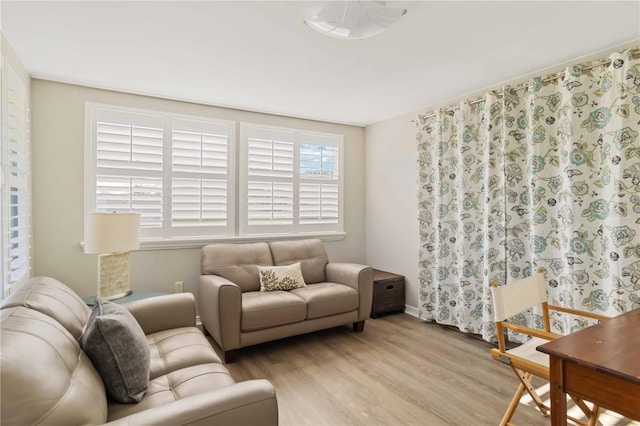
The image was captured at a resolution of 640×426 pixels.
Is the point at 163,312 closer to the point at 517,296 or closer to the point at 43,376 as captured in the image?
the point at 43,376

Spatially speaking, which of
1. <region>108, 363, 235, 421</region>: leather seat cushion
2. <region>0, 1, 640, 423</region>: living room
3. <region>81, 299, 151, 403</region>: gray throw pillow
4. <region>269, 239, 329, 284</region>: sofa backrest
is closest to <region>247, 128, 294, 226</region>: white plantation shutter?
<region>0, 1, 640, 423</region>: living room

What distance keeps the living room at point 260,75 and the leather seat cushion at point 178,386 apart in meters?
1.92

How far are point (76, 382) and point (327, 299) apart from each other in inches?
87.8

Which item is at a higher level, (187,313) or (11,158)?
(11,158)

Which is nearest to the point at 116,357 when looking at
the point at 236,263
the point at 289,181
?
the point at 236,263

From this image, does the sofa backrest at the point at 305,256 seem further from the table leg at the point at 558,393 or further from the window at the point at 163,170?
the table leg at the point at 558,393

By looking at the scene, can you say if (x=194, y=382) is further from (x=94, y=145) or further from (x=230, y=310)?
(x=94, y=145)

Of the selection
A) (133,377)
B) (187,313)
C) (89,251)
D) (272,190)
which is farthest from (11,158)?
(272,190)

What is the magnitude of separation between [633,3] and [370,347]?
3005 millimetres

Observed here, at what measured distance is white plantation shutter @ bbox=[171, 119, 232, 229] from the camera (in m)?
3.47

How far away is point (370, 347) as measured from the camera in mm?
3061

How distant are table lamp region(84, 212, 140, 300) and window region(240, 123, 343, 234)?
1.30 m

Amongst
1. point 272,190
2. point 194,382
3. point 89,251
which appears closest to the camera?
point 194,382

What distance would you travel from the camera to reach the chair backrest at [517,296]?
1803 millimetres
